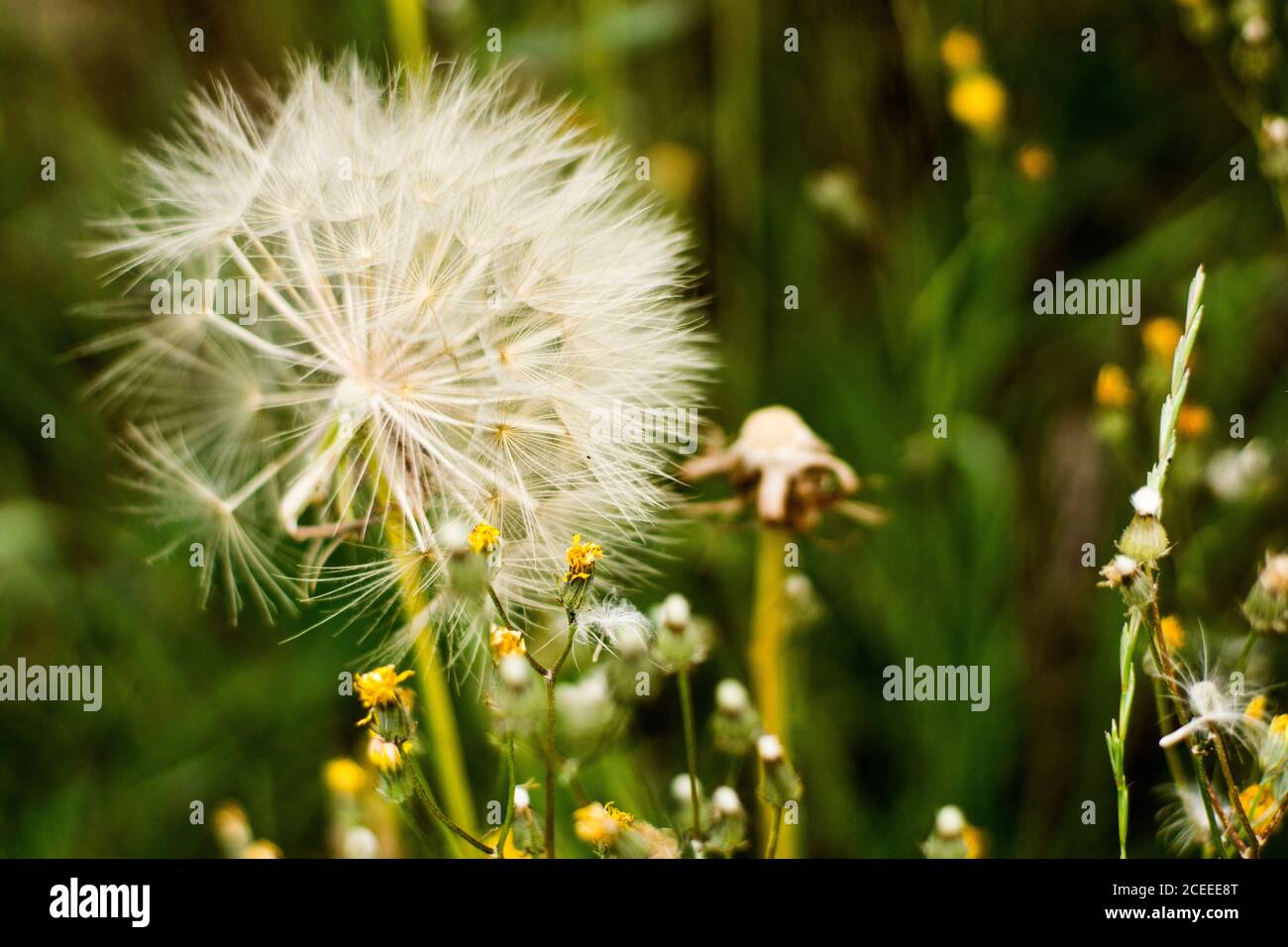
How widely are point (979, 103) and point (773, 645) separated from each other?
163 cm

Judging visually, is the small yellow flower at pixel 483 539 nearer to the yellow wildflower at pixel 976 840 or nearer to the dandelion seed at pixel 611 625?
the dandelion seed at pixel 611 625

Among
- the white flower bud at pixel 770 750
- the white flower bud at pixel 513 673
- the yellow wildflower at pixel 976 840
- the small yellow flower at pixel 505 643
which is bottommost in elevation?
the yellow wildflower at pixel 976 840

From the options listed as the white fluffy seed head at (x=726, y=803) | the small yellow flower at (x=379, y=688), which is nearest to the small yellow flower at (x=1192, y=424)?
the white fluffy seed head at (x=726, y=803)

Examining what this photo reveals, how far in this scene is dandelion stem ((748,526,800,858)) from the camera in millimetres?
2156

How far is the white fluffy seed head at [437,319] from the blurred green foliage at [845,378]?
0.83m

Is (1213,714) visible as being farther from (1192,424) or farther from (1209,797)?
(1192,424)

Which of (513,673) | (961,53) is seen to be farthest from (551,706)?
(961,53)

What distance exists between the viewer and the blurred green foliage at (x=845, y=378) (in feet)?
8.77

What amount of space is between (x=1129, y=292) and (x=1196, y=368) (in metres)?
0.29

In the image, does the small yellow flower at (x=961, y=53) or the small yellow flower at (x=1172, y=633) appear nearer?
the small yellow flower at (x=1172, y=633)

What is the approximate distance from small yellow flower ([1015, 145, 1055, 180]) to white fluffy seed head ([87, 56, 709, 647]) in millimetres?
1309

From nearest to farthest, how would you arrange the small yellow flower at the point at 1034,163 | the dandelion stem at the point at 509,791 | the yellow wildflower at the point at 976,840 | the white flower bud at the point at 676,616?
the dandelion stem at the point at 509,791 < the white flower bud at the point at 676,616 < the yellow wildflower at the point at 976,840 < the small yellow flower at the point at 1034,163

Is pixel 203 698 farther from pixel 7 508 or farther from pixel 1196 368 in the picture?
pixel 1196 368

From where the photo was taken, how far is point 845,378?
9.83ft
